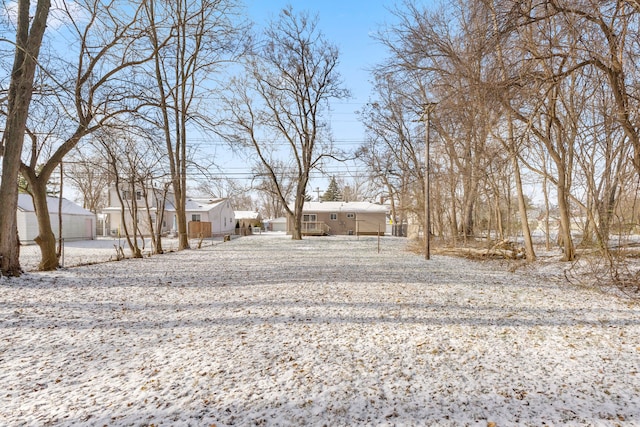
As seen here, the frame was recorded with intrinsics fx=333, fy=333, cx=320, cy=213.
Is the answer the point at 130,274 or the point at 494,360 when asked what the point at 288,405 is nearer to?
the point at 494,360

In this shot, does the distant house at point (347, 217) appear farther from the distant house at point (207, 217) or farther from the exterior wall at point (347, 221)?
the distant house at point (207, 217)

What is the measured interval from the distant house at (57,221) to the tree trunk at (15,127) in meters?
16.0

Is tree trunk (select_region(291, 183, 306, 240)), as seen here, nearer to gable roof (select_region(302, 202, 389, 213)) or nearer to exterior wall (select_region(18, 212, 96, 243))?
gable roof (select_region(302, 202, 389, 213))

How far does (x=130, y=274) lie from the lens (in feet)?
26.9

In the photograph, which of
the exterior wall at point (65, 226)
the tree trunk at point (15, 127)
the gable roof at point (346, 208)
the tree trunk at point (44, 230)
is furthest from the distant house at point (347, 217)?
the tree trunk at point (15, 127)

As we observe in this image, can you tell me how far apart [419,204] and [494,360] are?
54.8 feet

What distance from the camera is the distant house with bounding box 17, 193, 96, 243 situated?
2058cm

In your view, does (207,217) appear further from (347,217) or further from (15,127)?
(15,127)

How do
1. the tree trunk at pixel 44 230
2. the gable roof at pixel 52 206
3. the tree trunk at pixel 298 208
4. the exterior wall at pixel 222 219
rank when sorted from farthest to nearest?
the exterior wall at pixel 222 219 < the tree trunk at pixel 298 208 < the gable roof at pixel 52 206 < the tree trunk at pixel 44 230

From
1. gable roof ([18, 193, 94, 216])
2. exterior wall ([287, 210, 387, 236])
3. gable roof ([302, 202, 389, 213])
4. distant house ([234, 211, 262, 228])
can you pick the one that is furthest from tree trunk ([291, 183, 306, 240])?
distant house ([234, 211, 262, 228])

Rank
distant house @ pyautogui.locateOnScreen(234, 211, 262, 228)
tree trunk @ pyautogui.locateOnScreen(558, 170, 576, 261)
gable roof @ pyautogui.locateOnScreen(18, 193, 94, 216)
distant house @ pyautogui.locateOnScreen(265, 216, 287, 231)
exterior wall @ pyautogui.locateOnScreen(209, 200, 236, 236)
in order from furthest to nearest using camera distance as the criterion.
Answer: distant house @ pyautogui.locateOnScreen(265, 216, 287, 231) < distant house @ pyautogui.locateOnScreen(234, 211, 262, 228) < exterior wall @ pyautogui.locateOnScreen(209, 200, 236, 236) < gable roof @ pyautogui.locateOnScreen(18, 193, 94, 216) < tree trunk @ pyautogui.locateOnScreen(558, 170, 576, 261)

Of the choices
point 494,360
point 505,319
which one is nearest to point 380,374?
point 494,360

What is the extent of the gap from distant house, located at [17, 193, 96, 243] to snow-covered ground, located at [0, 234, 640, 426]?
19.1 meters

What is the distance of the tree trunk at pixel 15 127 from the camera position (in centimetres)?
673
